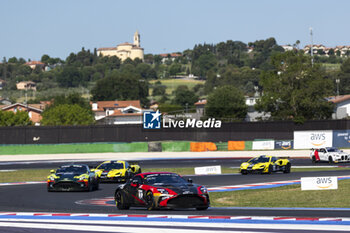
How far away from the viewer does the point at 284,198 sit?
21.3m

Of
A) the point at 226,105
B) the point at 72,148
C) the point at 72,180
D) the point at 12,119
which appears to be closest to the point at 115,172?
the point at 72,180

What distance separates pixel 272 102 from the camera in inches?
3497

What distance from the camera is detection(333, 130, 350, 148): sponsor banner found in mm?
64562

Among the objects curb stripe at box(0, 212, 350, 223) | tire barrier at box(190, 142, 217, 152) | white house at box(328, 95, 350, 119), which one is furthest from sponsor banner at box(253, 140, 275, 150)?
white house at box(328, 95, 350, 119)

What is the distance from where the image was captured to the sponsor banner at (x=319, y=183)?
23141mm

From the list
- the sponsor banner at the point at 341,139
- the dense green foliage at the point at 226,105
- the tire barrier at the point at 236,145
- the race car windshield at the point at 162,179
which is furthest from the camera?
the dense green foliage at the point at 226,105

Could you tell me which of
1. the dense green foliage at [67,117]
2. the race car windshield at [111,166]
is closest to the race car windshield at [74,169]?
the race car windshield at [111,166]

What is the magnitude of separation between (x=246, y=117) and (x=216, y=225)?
114m

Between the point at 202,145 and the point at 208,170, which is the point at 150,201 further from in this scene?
the point at 202,145

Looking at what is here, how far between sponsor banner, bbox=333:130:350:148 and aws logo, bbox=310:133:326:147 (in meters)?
1.23

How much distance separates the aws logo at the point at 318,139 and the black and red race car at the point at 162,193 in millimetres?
49322

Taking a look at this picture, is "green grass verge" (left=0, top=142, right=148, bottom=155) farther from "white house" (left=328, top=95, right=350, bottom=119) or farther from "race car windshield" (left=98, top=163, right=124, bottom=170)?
"white house" (left=328, top=95, right=350, bottom=119)

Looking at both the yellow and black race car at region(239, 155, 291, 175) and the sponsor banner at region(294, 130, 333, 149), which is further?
the sponsor banner at region(294, 130, 333, 149)

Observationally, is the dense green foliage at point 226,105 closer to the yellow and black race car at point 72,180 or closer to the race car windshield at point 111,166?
the race car windshield at point 111,166
